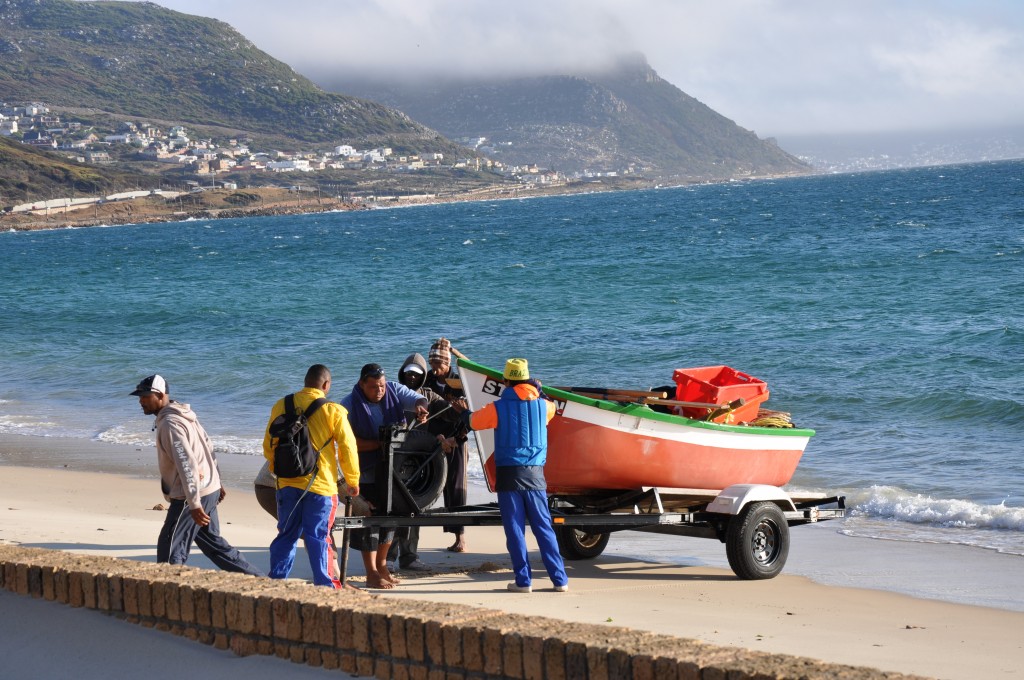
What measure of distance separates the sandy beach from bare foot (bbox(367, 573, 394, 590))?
0.38ft

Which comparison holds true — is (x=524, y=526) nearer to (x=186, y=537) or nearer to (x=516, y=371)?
(x=516, y=371)

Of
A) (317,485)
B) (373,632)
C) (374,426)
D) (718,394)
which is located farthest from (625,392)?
(373,632)

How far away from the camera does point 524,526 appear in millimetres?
7523

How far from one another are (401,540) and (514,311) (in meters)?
24.7

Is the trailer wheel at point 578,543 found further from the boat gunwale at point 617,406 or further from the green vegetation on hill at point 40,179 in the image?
the green vegetation on hill at point 40,179

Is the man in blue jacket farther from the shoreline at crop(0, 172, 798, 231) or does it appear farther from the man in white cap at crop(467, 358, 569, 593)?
the shoreline at crop(0, 172, 798, 231)

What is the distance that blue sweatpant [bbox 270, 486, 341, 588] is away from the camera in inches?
277

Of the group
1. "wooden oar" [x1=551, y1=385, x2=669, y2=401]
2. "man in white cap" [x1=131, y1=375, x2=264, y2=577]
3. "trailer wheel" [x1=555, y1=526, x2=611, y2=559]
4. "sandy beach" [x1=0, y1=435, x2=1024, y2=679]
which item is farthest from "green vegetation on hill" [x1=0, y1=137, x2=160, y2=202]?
"man in white cap" [x1=131, y1=375, x2=264, y2=577]

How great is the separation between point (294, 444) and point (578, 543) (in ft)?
9.84

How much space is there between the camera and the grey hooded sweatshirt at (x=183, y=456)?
704 cm

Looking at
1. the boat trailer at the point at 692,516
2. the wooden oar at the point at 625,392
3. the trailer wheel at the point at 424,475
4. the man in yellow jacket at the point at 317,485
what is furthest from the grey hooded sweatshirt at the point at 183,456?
the wooden oar at the point at 625,392

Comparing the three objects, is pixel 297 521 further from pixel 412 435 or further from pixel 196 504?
pixel 412 435

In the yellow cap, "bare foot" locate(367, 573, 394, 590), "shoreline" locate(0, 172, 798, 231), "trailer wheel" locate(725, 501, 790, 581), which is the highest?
"shoreline" locate(0, 172, 798, 231)

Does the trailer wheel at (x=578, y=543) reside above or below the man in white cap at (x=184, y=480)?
below
